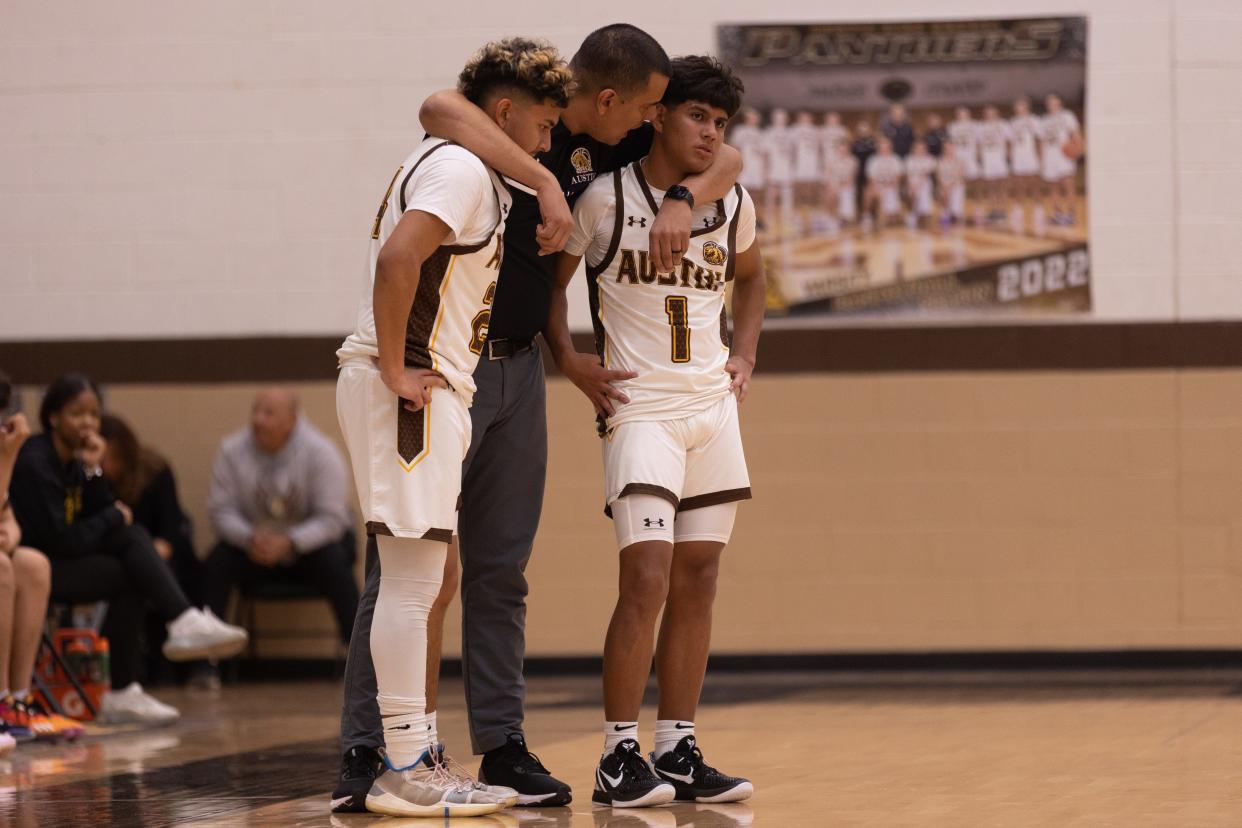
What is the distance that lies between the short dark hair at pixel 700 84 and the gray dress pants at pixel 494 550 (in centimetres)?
71

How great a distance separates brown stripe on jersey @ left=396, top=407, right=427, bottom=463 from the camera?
3422 mm

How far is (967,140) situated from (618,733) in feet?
13.4

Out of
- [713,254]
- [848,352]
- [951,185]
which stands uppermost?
[951,185]

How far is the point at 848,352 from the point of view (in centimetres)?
715

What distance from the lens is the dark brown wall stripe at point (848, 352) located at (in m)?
7.00

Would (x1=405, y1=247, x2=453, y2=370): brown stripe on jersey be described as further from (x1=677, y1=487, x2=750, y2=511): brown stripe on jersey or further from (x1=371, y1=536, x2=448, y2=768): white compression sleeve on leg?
(x1=677, y1=487, x2=750, y2=511): brown stripe on jersey

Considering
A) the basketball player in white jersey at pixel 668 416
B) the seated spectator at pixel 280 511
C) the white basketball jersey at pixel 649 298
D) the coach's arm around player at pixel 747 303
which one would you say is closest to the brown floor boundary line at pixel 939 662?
the seated spectator at pixel 280 511

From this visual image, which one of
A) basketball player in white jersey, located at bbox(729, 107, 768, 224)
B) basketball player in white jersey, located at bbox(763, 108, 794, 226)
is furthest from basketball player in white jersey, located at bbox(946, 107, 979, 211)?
Answer: basketball player in white jersey, located at bbox(729, 107, 768, 224)

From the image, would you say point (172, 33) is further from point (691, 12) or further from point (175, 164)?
point (691, 12)

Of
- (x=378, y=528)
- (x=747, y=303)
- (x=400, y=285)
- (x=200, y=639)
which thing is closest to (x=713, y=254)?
(x=747, y=303)

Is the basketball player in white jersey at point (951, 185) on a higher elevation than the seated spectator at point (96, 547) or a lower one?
higher

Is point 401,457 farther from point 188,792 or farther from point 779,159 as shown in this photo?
point 779,159

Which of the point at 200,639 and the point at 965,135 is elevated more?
the point at 965,135

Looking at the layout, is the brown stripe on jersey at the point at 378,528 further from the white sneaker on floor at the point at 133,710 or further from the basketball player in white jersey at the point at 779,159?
the basketball player in white jersey at the point at 779,159
